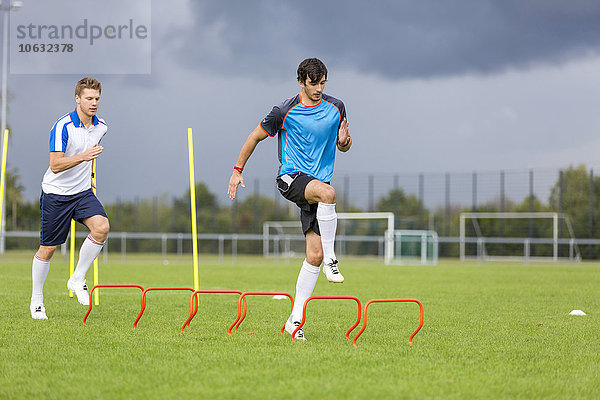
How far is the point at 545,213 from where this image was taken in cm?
3634

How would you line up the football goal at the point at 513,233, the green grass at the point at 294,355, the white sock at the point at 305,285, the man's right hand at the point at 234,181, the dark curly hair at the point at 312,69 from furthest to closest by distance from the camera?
the football goal at the point at 513,233 → the man's right hand at the point at 234,181 → the white sock at the point at 305,285 → the dark curly hair at the point at 312,69 → the green grass at the point at 294,355

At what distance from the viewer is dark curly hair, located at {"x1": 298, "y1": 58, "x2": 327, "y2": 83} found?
584 centimetres

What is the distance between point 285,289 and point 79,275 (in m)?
6.32

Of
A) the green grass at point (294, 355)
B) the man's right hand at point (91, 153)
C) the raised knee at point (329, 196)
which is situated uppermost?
the man's right hand at point (91, 153)

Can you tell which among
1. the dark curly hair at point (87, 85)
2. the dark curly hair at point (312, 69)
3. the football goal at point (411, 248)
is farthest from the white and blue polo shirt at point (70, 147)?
the football goal at point (411, 248)

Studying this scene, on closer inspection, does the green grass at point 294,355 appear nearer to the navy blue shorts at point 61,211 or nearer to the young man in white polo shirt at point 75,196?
the young man in white polo shirt at point 75,196

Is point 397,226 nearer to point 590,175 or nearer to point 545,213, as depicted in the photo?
point 545,213

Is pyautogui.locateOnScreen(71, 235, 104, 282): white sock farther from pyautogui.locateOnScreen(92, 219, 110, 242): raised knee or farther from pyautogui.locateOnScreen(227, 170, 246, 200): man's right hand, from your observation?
pyautogui.locateOnScreen(227, 170, 246, 200): man's right hand

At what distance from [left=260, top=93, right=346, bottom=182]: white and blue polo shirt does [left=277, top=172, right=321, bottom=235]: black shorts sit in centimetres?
7

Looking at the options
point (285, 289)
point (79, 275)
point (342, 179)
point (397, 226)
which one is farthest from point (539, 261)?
point (79, 275)

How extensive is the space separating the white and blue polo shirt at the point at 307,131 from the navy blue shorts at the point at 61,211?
228 cm

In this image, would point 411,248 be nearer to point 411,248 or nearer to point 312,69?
point 411,248

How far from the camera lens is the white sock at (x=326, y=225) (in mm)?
5875

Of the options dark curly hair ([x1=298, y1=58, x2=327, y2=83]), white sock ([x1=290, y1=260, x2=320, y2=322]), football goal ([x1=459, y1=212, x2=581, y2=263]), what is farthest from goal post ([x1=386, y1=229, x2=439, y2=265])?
dark curly hair ([x1=298, y1=58, x2=327, y2=83])
